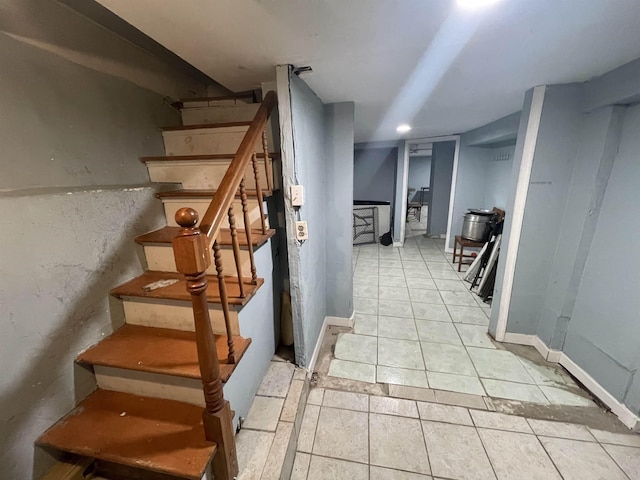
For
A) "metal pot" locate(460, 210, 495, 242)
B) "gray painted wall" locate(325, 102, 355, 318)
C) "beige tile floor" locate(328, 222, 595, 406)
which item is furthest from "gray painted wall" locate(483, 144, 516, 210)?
"gray painted wall" locate(325, 102, 355, 318)

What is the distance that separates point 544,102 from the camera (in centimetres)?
169

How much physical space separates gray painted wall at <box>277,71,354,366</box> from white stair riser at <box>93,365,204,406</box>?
2.23 feet

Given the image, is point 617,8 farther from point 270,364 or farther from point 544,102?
point 270,364

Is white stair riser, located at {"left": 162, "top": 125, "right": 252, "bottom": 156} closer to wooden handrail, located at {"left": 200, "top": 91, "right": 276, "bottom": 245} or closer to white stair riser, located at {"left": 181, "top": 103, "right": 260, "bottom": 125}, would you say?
white stair riser, located at {"left": 181, "top": 103, "right": 260, "bottom": 125}

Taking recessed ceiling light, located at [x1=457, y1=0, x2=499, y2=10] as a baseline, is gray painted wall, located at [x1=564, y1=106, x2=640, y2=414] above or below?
below

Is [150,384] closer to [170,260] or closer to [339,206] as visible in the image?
[170,260]

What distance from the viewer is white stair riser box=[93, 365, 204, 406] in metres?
1.06

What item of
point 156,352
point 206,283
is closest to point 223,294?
point 206,283

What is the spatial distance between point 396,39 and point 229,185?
975 mm

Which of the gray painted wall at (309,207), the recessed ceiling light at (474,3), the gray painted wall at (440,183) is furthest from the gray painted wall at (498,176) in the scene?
the recessed ceiling light at (474,3)

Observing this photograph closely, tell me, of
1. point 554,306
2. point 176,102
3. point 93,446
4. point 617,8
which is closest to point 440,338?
point 554,306

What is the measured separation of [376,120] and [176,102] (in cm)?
199

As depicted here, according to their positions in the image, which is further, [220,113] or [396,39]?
[220,113]

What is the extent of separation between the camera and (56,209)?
3.30 feet
